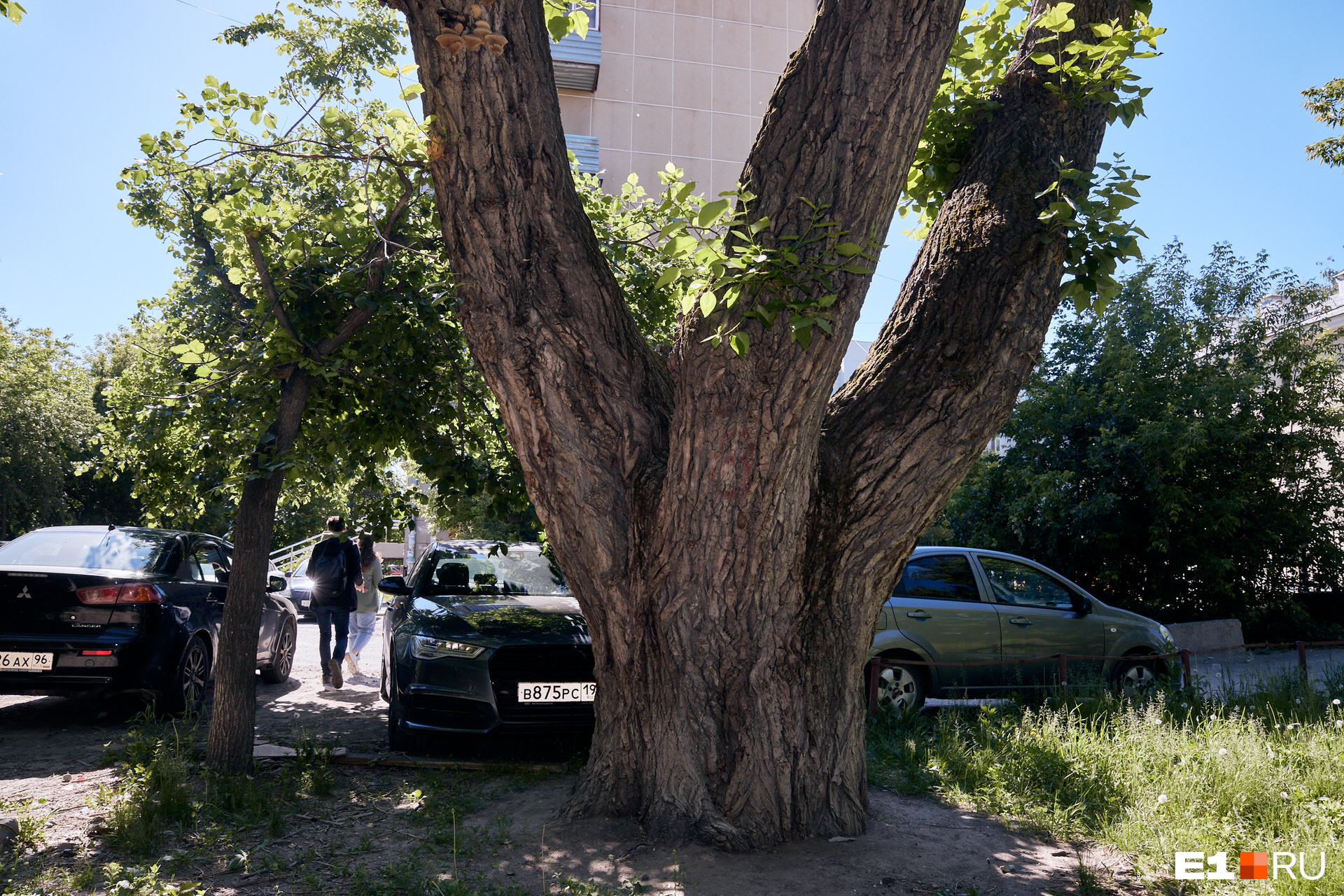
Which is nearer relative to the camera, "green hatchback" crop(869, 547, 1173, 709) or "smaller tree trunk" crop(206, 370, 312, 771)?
"smaller tree trunk" crop(206, 370, 312, 771)

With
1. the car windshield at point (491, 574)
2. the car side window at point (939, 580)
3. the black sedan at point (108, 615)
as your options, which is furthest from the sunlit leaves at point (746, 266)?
the car side window at point (939, 580)

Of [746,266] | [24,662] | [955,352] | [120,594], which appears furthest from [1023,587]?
[24,662]

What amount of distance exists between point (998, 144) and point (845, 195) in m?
1.24

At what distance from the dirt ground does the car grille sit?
1.47ft

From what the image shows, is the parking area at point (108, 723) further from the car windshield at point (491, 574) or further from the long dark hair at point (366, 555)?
the long dark hair at point (366, 555)

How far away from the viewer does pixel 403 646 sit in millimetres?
5961

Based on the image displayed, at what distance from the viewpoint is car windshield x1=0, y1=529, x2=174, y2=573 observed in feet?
23.6

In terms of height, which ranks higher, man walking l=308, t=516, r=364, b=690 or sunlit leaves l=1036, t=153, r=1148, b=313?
sunlit leaves l=1036, t=153, r=1148, b=313

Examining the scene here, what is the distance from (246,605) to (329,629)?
4.30 m

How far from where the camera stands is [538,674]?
574cm

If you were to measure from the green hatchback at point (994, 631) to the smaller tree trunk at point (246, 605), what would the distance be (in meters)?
4.92

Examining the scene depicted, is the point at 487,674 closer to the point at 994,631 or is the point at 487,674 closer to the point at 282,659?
the point at 994,631

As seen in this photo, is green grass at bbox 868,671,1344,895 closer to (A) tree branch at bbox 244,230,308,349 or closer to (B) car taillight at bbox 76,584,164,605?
(A) tree branch at bbox 244,230,308,349

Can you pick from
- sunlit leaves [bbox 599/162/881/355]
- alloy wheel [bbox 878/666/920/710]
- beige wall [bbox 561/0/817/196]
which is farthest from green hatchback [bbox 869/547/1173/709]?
beige wall [bbox 561/0/817/196]
